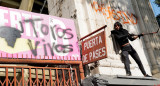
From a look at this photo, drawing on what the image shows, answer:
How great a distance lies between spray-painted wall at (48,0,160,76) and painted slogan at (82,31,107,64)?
52 centimetres

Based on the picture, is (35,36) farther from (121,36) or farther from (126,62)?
(126,62)

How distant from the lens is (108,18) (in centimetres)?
738

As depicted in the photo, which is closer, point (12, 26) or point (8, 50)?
point (8, 50)

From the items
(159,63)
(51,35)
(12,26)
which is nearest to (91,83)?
(51,35)

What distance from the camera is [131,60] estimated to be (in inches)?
285

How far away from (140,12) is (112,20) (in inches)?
87.2

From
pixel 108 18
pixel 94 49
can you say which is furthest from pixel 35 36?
pixel 108 18

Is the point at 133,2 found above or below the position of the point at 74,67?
above

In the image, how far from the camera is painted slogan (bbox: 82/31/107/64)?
17.1 feet

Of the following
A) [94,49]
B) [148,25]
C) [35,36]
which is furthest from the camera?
[148,25]

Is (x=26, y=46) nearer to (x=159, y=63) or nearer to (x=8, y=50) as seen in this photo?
(x=8, y=50)

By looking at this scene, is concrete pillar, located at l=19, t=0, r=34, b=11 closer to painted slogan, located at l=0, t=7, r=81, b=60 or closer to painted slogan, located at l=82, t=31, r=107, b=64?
painted slogan, located at l=0, t=7, r=81, b=60

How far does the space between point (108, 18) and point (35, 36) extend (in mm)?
3165

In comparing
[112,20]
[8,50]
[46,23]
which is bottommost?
[8,50]
